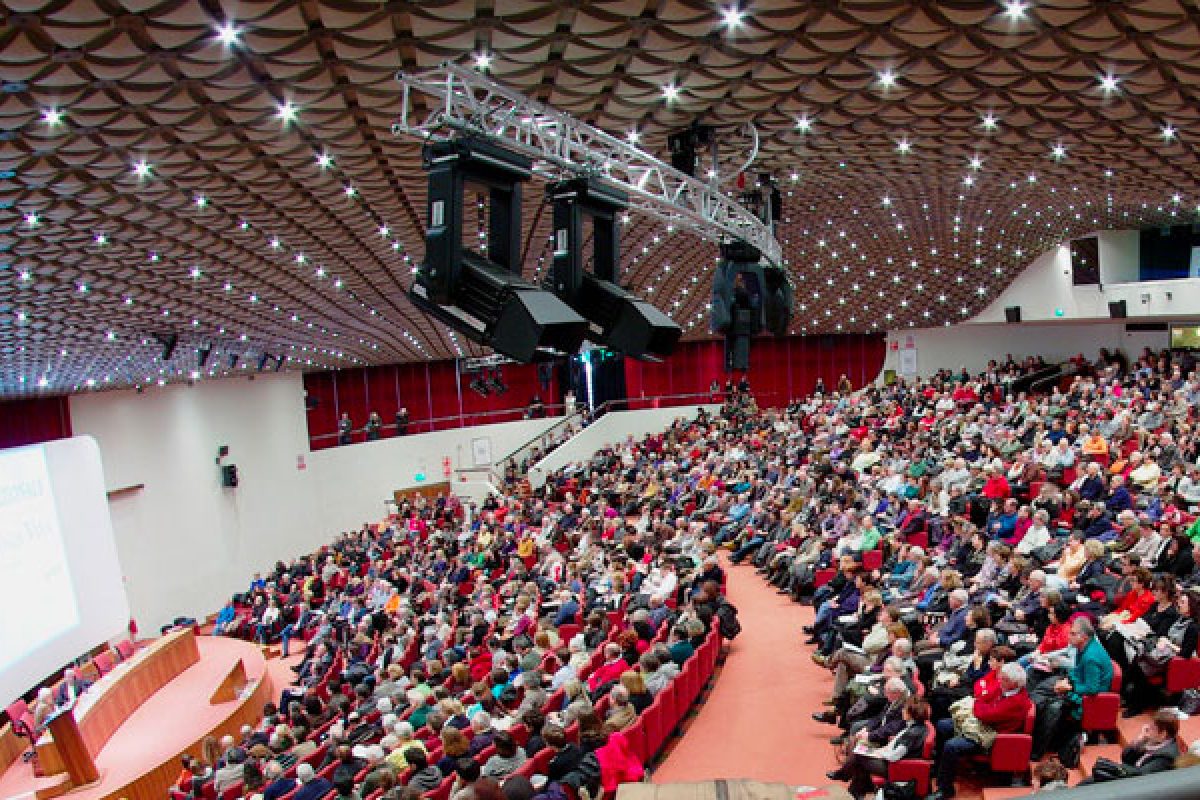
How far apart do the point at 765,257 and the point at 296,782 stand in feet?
Result: 21.4

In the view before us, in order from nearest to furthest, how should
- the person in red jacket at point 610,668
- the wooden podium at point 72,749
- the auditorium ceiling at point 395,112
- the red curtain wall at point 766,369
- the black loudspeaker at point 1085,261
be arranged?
the auditorium ceiling at point 395,112
the person in red jacket at point 610,668
the wooden podium at point 72,749
the black loudspeaker at point 1085,261
the red curtain wall at point 766,369

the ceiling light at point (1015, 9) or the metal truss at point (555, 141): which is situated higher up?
the ceiling light at point (1015, 9)

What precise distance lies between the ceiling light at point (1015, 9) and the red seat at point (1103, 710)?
14.5ft

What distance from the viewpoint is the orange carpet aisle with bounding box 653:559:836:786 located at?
6.93 meters

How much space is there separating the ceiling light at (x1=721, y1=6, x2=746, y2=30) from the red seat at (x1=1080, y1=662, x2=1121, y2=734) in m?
4.90

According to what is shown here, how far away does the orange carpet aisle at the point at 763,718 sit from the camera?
6926mm

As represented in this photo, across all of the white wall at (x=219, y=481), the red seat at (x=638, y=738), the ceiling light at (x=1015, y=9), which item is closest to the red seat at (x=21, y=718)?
the white wall at (x=219, y=481)

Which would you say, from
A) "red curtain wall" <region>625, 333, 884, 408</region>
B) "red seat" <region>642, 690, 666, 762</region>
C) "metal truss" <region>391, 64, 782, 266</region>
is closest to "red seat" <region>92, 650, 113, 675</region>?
"red seat" <region>642, 690, 666, 762</region>

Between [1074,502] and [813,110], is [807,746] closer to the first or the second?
[1074,502]

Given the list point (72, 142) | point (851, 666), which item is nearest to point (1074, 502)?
point (851, 666)

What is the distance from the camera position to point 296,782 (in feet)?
24.0

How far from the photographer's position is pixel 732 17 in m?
6.02

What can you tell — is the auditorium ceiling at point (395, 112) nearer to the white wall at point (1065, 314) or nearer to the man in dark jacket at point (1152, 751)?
the white wall at point (1065, 314)

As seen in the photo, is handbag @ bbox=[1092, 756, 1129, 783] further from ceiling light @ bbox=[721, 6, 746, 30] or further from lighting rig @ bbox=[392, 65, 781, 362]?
ceiling light @ bbox=[721, 6, 746, 30]
